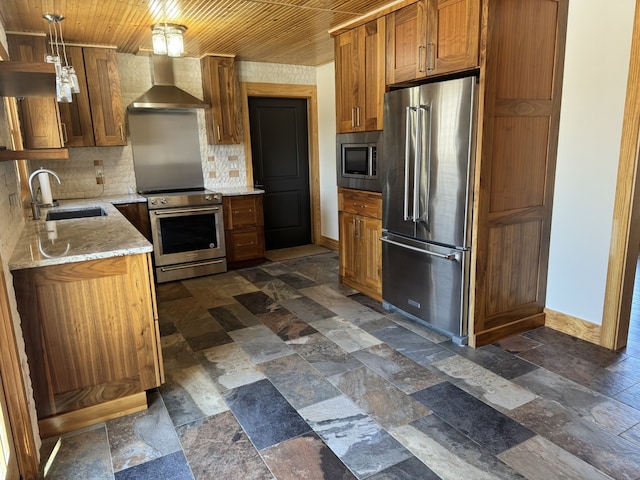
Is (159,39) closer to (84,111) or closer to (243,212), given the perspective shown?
(84,111)

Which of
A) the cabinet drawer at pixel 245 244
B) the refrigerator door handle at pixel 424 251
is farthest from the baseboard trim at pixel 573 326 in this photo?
the cabinet drawer at pixel 245 244

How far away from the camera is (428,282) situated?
3.23m

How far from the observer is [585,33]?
286 centimetres

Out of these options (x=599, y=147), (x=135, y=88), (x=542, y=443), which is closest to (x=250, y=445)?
(x=542, y=443)

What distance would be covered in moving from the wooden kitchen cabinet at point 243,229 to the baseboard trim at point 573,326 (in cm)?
319

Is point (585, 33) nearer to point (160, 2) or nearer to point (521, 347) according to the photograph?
point (521, 347)

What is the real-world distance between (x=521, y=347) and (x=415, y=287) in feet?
2.72

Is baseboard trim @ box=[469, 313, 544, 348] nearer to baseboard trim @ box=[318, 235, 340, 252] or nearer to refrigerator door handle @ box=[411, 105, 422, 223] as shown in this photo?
refrigerator door handle @ box=[411, 105, 422, 223]

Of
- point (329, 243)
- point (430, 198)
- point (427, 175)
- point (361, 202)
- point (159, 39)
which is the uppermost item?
point (159, 39)

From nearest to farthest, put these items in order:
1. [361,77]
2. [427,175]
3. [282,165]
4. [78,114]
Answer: [427,175]
[361,77]
[78,114]
[282,165]

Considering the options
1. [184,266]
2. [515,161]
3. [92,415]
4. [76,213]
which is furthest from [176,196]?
[515,161]

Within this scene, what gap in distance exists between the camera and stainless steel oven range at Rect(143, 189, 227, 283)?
15.0 feet

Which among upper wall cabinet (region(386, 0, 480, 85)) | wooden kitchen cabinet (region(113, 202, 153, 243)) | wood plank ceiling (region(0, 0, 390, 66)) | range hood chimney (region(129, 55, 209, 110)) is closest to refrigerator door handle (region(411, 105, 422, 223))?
upper wall cabinet (region(386, 0, 480, 85))

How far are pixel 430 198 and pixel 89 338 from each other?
90.0 inches
